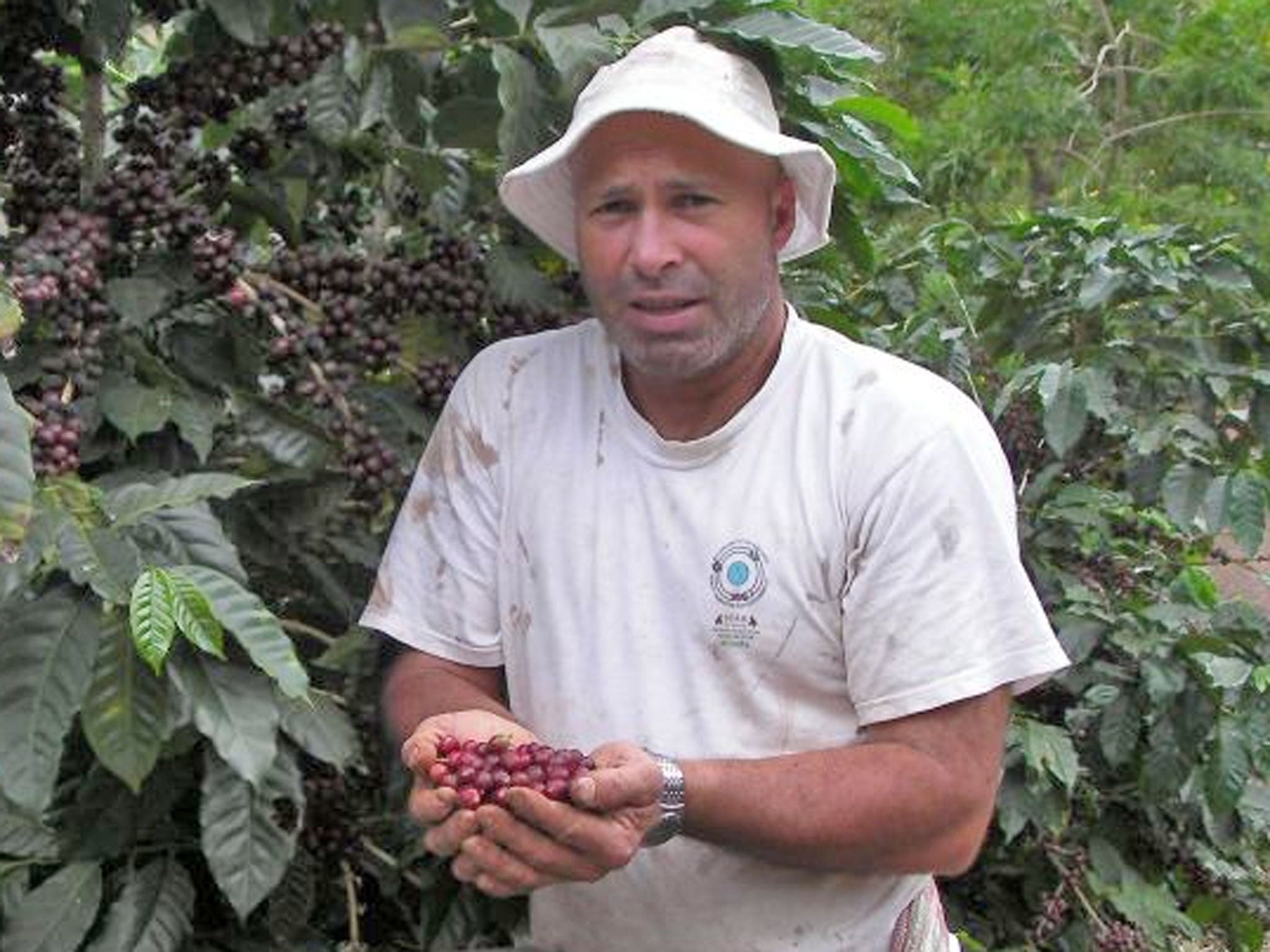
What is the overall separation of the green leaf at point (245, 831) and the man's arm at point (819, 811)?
6.9 inches

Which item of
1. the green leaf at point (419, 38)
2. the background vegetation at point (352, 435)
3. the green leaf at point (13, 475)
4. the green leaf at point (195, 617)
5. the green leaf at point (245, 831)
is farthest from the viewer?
the green leaf at point (419, 38)

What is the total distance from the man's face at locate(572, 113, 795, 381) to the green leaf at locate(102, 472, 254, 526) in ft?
1.71

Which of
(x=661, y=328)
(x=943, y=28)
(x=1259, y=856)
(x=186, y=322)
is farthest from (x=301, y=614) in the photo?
(x=943, y=28)

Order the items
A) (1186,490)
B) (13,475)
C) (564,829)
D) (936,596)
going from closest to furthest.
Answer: (13,475) → (564,829) → (936,596) → (1186,490)

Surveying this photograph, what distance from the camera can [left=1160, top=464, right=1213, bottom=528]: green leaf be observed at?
3008 millimetres

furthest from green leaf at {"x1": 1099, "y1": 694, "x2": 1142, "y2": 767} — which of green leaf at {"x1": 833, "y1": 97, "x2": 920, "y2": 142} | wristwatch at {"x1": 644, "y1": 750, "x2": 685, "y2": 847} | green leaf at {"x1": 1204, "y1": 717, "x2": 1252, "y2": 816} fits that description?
wristwatch at {"x1": 644, "y1": 750, "x2": 685, "y2": 847}

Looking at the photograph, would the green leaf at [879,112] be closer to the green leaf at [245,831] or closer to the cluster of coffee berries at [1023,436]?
the cluster of coffee berries at [1023,436]

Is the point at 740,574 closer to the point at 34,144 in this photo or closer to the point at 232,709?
the point at 232,709

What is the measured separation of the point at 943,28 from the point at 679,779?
684 cm

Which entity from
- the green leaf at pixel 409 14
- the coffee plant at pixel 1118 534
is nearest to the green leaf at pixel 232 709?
the green leaf at pixel 409 14

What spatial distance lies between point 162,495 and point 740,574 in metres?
0.65

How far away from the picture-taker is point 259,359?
7.44 feet

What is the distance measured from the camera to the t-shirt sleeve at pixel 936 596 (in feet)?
6.63

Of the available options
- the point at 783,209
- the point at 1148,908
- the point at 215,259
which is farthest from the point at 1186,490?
the point at 215,259
